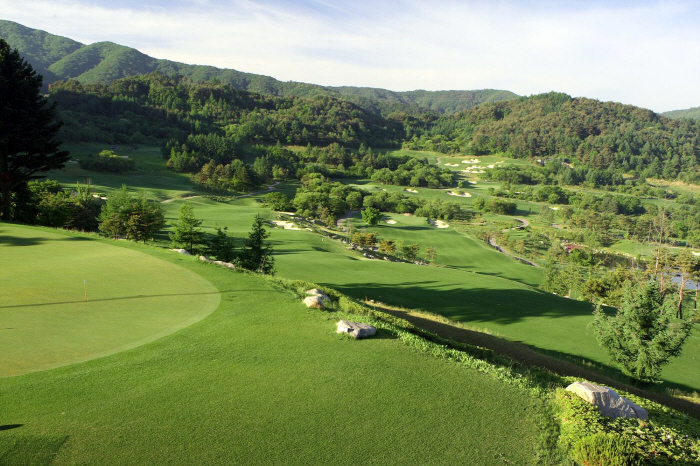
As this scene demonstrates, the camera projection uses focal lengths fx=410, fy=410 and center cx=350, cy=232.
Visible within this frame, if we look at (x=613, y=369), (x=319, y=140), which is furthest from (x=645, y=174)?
(x=613, y=369)

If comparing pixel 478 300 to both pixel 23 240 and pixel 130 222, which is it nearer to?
pixel 130 222

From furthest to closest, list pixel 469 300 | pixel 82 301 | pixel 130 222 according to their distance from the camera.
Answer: pixel 130 222 < pixel 469 300 < pixel 82 301

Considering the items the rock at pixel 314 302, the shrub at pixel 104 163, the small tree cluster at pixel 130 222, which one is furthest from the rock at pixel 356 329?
the shrub at pixel 104 163

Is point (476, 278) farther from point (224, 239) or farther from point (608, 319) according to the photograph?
point (224, 239)

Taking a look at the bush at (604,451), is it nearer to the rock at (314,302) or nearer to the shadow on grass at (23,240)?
the rock at (314,302)

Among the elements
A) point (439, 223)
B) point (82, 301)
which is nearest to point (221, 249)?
point (82, 301)
